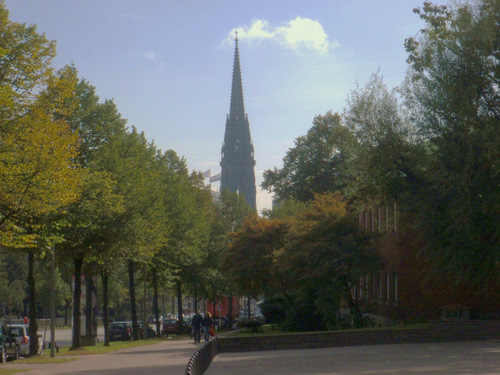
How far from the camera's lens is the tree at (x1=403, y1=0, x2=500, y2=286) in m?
25.3

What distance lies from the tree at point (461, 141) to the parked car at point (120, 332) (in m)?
31.8

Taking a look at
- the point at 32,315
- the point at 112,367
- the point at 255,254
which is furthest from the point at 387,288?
the point at 112,367

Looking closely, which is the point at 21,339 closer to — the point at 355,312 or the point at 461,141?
the point at 355,312

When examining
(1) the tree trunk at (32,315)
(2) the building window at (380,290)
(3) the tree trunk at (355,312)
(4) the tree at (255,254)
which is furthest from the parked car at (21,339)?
(2) the building window at (380,290)

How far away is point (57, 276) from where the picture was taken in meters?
77.6

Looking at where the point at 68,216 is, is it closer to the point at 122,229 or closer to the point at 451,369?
the point at 122,229

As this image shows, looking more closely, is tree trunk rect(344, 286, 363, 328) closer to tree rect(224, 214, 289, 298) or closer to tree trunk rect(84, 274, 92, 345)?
tree rect(224, 214, 289, 298)

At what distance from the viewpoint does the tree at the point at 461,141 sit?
25.3 metres

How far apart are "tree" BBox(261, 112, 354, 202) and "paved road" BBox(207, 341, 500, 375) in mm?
46565

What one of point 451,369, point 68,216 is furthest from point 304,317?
point 451,369

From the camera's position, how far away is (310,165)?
75.4 metres

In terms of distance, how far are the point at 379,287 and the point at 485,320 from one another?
18.4m

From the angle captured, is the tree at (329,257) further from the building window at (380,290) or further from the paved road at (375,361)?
the paved road at (375,361)

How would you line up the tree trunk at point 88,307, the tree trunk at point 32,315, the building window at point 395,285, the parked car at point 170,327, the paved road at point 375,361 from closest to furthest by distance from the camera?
the paved road at point 375,361 → the tree trunk at point 32,315 → the building window at point 395,285 → the tree trunk at point 88,307 → the parked car at point 170,327
